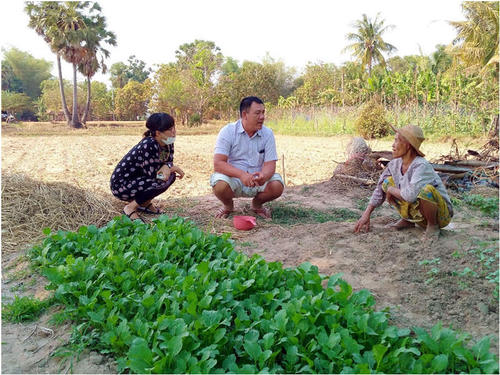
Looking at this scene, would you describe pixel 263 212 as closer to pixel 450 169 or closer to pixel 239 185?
pixel 239 185

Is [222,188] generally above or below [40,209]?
above

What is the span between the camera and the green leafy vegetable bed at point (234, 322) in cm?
180

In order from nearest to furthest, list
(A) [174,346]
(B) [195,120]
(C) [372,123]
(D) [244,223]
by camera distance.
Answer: (A) [174,346], (D) [244,223], (C) [372,123], (B) [195,120]

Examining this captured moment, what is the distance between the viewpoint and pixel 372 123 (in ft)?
49.1

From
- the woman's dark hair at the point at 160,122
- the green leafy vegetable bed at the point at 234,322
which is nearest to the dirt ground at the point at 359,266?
the green leafy vegetable bed at the point at 234,322

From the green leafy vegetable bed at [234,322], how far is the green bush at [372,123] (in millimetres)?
12994

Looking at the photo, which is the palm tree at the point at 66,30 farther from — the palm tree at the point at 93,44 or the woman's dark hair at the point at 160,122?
the woman's dark hair at the point at 160,122

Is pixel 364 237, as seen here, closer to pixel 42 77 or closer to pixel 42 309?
pixel 42 309

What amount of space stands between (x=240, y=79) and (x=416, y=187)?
1210 inches

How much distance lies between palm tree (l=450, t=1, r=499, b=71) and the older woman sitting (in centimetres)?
2000

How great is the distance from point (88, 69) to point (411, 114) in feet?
80.6

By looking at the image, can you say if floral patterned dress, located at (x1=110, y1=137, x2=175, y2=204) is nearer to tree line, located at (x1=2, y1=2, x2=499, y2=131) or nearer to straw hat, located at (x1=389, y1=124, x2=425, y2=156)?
straw hat, located at (x1=389, y1=124, x2=425, y2=156)

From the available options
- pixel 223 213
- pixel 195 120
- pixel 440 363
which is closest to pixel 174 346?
pixel 440 363

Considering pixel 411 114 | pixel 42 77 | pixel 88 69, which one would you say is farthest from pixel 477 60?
pixel 42 77
